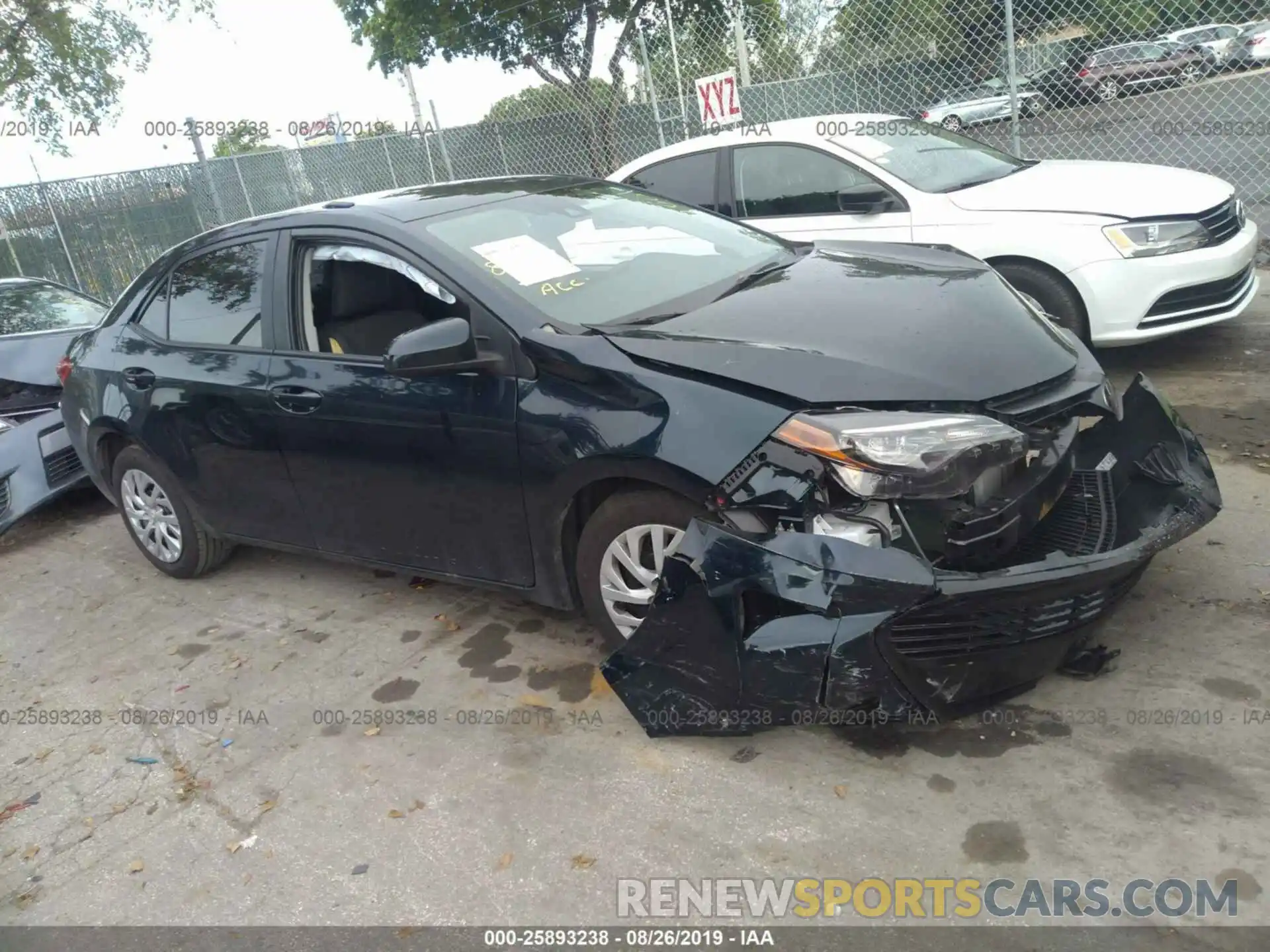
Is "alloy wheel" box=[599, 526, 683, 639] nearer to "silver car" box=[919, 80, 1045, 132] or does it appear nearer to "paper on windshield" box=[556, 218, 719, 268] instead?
"paper on windshield" box=[556, 218, 719, 268]

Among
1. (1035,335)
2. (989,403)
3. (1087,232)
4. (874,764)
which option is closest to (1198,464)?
(1035,335)

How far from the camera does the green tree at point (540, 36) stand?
11633 millimetres

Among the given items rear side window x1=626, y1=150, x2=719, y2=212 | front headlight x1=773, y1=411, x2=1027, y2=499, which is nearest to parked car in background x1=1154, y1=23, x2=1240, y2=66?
rear side window x1=626, y1=150, x2=719, y2=212

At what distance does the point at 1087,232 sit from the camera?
530 cm

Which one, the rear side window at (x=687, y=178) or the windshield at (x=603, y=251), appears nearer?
the windshield at (x=603, y=251)

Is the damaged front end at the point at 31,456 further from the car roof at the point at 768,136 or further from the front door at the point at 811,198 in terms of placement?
the front door at the point at 811,198

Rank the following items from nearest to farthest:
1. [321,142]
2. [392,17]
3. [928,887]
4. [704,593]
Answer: [928,887] → [704,593] → [321,142] → [392,17]

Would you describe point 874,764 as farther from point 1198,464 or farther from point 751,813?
point 1198,464

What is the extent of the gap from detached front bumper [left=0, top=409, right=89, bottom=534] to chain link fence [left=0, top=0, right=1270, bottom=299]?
6211 mm

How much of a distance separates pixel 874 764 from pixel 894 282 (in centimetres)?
160

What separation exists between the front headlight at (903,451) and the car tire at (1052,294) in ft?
10.4

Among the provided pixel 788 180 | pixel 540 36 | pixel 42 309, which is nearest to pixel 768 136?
pixel 788 180

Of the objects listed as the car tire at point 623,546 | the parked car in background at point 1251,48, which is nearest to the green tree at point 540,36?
the parked car in background at point 1251,48

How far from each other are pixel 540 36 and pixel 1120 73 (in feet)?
29.0
